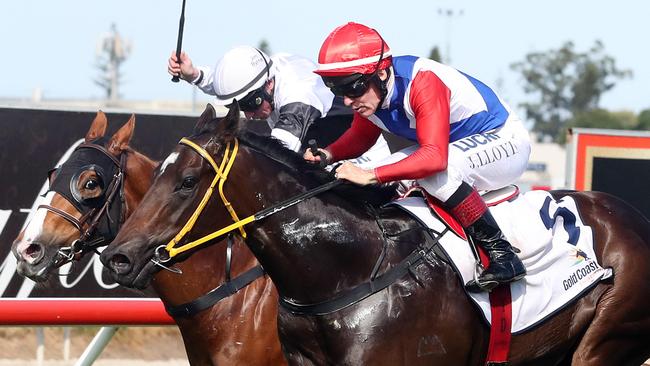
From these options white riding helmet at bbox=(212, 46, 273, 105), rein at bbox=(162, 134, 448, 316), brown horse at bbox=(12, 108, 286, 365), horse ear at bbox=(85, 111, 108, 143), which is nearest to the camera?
rein at bbox=(162, 134, 448, 316)

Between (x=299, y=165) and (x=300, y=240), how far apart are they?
338mm

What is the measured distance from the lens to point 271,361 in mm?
5023

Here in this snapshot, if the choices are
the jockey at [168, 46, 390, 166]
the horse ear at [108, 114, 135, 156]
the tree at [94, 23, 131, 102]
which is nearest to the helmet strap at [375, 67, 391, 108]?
the jockey at [168, 46, 390, 166]

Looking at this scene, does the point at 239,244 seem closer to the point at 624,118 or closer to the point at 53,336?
the point at 53,336

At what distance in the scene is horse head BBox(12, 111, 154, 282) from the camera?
5195 millimetres

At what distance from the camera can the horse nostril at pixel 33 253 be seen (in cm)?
515

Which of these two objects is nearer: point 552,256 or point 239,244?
point 552,256

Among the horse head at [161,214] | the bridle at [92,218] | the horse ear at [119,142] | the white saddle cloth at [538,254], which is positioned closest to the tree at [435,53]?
the horse ear at [119,142]

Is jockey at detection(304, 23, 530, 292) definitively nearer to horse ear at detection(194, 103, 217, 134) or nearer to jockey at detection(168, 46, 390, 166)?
horse ear at detection(194, 103, 217, 134)

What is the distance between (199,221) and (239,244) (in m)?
1.21

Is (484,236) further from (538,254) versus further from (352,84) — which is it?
(352,84)

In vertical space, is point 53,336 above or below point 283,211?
below

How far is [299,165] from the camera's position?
4.28 m

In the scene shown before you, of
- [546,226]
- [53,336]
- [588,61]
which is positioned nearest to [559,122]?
[588,61]
